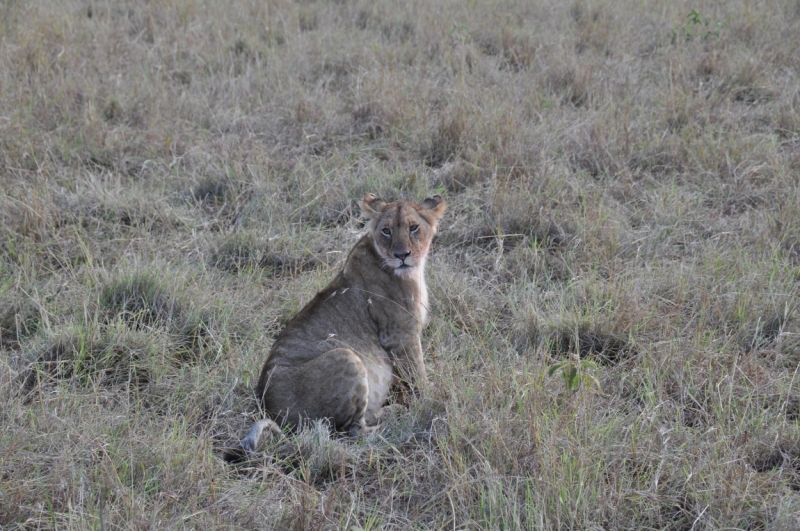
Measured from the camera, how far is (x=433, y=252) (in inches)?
252

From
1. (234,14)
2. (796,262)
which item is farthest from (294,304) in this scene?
(234,14)

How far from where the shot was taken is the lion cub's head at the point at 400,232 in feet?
15.9

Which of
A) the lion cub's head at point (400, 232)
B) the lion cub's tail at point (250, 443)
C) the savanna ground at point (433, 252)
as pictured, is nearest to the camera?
the savanna ground at point (433, 252)

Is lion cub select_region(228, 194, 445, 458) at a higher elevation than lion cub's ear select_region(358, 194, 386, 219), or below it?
below

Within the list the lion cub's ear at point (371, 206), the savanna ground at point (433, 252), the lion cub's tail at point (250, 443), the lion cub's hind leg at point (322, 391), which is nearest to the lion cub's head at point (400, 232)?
the lion cub's ear at point (371, 206)

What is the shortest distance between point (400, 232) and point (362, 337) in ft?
2.17

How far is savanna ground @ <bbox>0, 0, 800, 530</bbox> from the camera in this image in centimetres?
369

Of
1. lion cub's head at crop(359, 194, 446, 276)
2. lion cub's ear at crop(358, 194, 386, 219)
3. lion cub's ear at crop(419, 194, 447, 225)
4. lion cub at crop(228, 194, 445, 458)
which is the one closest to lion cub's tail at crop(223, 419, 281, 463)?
lion cub at crop(228, 194, 445, 458)

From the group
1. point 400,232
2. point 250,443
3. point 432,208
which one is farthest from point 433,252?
point 250,443

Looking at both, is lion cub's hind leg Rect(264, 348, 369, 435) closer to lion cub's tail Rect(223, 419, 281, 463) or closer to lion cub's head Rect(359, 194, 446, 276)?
lion cub's tail Rect(223, 419, 281, 463)

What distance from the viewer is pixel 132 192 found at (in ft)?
22.5

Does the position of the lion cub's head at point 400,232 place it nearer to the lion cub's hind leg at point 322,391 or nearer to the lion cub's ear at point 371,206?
the lion cub's ear at point 371,206

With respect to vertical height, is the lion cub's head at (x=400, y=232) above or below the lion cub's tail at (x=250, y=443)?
above

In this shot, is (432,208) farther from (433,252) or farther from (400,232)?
(433,252)
